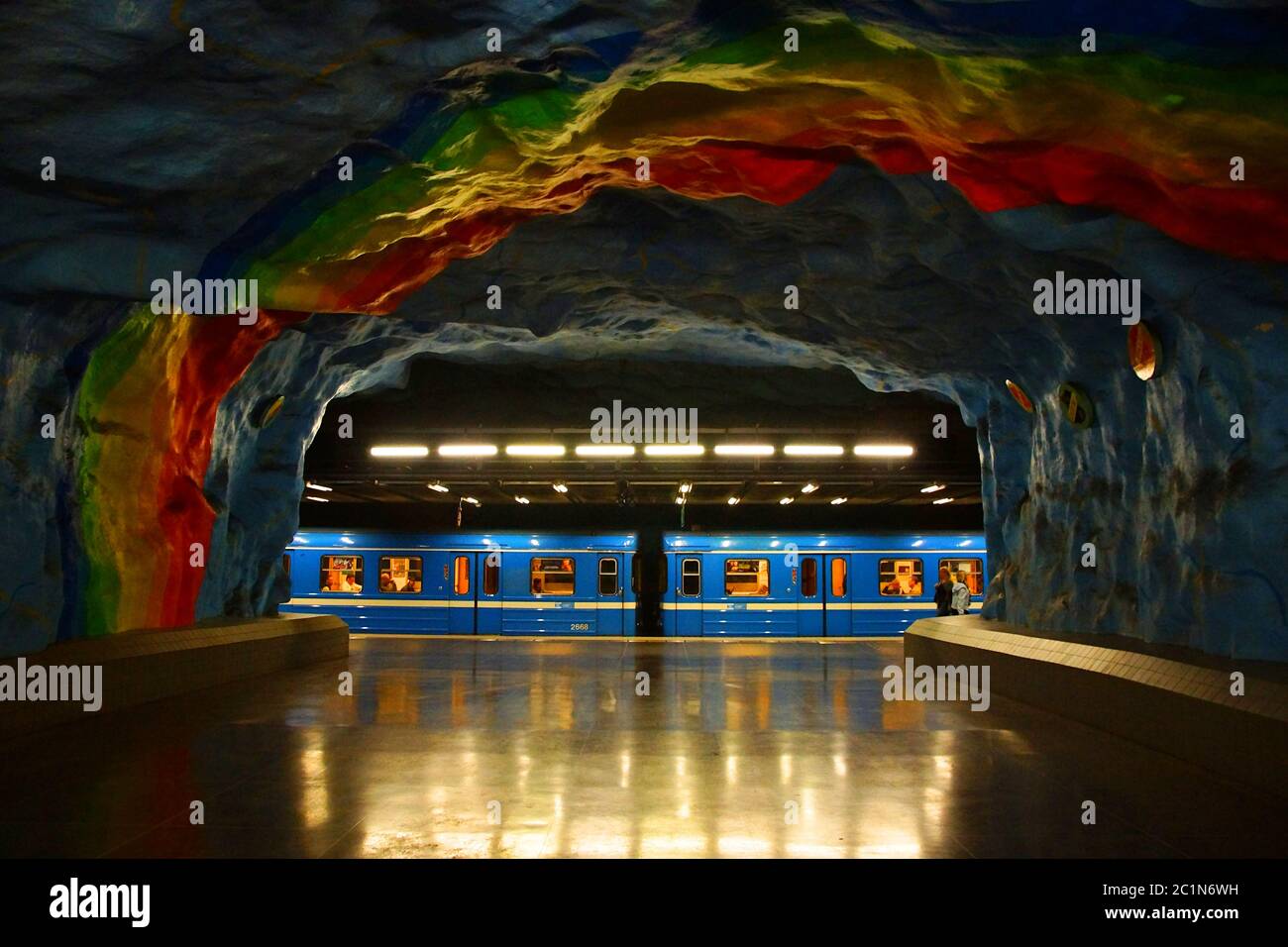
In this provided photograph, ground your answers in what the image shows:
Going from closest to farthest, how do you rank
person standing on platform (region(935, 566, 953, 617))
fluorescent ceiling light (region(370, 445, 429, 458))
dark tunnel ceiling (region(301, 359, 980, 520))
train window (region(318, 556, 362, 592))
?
fluorescent ceiling light (region(370, 445, 429, 458)), dark tunnel ceiling (region(301, 359, 980, 520)), person standing on platform (region(935, 566, 953, 617)), train window (region(318, 556, 362, 592))

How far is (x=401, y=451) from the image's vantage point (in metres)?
14.9

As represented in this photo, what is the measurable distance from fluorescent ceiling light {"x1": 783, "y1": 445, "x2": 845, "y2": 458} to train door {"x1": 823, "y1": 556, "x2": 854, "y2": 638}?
180 inches

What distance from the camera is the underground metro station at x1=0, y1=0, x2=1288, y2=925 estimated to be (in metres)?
4.82

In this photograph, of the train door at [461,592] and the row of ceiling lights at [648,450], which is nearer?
the row of ceiling lights at [648,450]

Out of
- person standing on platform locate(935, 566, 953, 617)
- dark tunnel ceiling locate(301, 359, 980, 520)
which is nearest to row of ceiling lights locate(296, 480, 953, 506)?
dark tunnel ceiling locate(301, 359, 980, 520)

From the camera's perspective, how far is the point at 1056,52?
513cm

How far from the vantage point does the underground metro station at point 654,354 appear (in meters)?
4.82

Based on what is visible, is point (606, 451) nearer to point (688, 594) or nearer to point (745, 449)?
point (745, 449)

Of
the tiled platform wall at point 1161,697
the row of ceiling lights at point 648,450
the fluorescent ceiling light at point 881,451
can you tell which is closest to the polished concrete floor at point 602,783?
the tiled platform wall at point 1161,697

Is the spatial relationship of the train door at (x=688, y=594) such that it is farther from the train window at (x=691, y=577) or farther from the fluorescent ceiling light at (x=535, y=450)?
the fluorescent ceiling light at (x=535, y=450)

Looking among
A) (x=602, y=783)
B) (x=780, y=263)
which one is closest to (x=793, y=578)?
(x=780, y=263)

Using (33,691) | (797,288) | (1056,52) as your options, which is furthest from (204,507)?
(1056,52)

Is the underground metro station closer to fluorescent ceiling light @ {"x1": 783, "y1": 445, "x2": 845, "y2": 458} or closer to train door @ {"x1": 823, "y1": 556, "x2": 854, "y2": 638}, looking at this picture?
fluorescent ceiling light @ {"x1": 783, "y1": 445, "x2": 845, "y2": 458}
